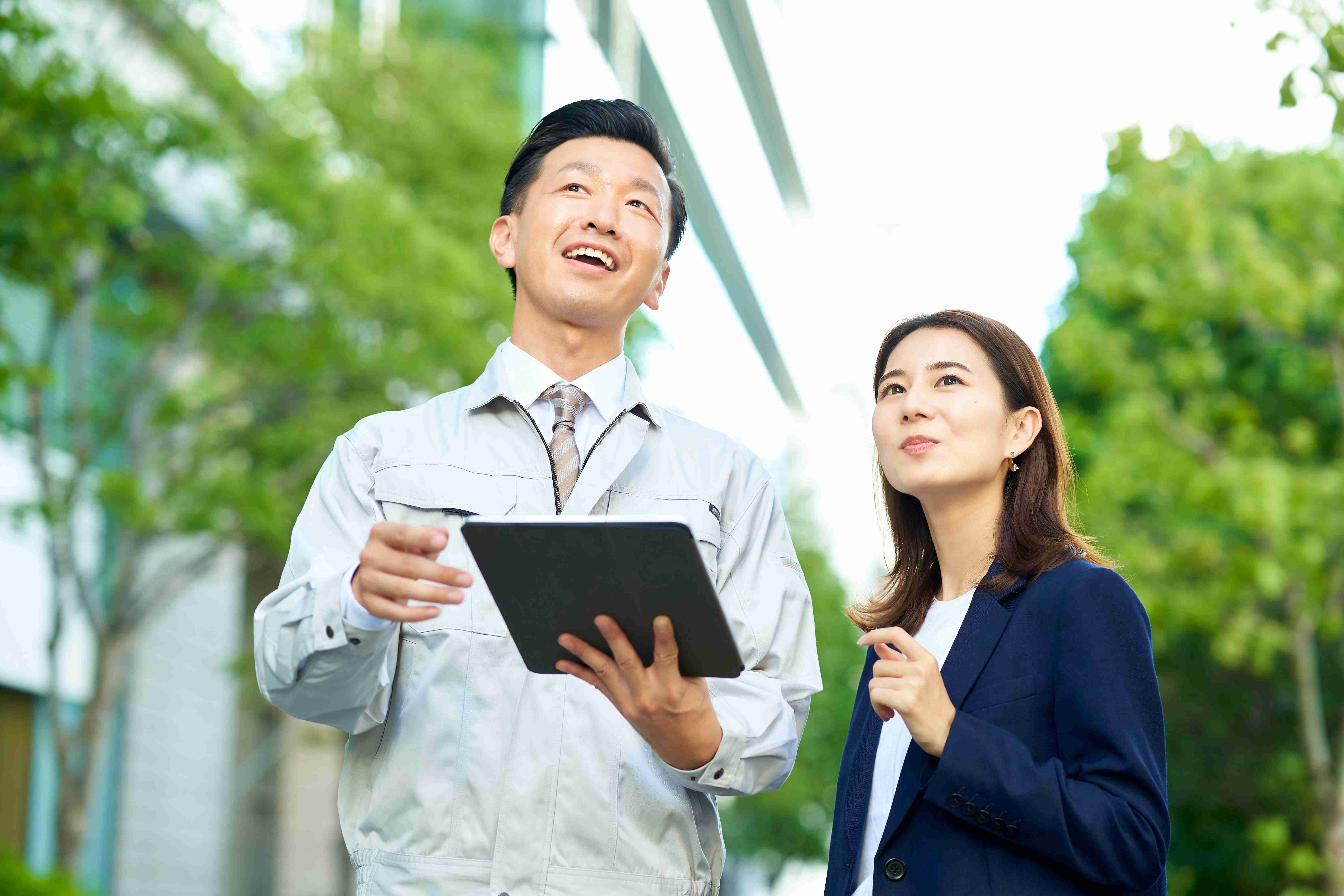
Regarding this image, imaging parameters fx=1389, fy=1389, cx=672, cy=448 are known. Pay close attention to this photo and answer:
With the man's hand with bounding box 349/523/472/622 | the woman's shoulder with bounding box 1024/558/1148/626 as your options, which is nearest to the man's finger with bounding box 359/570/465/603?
the man's hand with bounding box 349/523/472/622

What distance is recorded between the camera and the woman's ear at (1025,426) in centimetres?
302

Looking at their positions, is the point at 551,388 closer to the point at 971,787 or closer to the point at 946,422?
the point at 946,422

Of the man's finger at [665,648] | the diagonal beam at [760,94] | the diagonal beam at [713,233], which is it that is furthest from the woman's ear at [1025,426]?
the diagonal beam at [760,94]

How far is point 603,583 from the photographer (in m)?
2.11

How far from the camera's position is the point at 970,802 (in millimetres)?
2457

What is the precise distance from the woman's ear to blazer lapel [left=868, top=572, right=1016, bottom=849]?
0.37m

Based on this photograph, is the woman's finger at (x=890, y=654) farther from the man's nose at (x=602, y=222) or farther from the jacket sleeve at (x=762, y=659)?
the man's nose at (x=602, y=222)

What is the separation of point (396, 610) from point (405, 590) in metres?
0.04

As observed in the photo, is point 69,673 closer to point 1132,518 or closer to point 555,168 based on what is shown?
point 1132,518

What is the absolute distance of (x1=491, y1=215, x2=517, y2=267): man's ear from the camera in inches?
120

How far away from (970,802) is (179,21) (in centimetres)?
1077

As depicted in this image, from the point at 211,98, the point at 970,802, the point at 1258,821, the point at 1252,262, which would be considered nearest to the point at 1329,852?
the point at 1252,262

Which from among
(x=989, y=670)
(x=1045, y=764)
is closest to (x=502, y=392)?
(x=989, y=670)

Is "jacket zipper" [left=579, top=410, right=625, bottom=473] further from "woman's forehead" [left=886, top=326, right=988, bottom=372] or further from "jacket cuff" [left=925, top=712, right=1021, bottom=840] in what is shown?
"jacket cuff" [left=925, top=712, right=1021, bottom=840]
